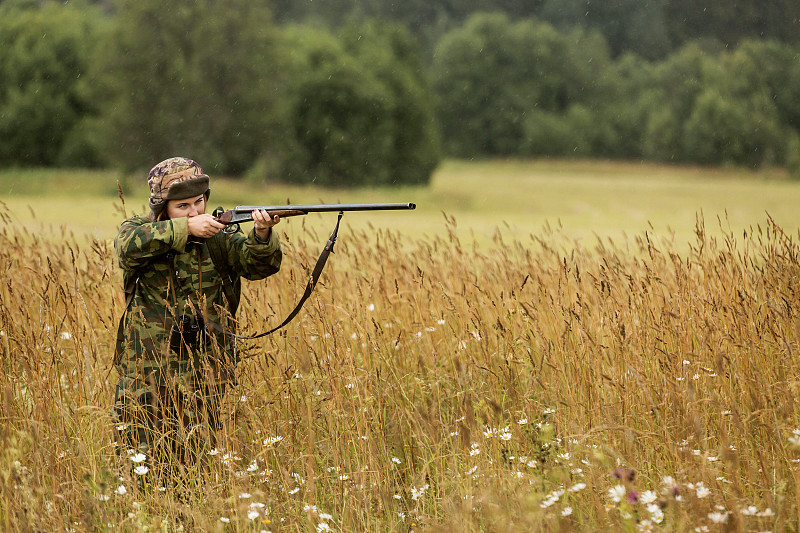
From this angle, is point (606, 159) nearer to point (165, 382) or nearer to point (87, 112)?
point (87, 112)

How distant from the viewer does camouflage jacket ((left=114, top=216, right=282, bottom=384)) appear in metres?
3.57

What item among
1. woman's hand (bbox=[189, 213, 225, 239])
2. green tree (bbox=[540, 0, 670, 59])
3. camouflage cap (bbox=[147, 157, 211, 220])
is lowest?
woman's hand (bbox=[189, 213, 225, 239])

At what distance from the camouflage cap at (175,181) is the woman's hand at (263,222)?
31cm

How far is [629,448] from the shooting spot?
10.3ft

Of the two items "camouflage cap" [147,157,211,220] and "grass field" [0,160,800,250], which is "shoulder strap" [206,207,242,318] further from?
"grass field" [0,160,800,250]

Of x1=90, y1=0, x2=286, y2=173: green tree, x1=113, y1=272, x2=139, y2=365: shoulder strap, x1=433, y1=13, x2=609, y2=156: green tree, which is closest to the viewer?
x1=113, y1=272, x2=139, y2=365: shoulder strap

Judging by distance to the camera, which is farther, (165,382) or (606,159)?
(606,159)

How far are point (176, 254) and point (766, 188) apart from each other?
5025 cm

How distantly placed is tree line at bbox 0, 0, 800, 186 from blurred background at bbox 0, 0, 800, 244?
0.12 metres

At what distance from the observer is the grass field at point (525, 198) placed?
29141mm

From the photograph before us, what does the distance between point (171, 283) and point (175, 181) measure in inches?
18.3

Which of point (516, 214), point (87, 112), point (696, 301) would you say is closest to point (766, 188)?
point (516, 214)

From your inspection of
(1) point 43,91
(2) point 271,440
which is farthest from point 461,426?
(1) point 43,91

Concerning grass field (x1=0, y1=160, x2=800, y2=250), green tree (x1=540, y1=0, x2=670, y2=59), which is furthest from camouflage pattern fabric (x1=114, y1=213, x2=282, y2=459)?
green tree (x1=540, y1=0, x2=670, y2=59)
